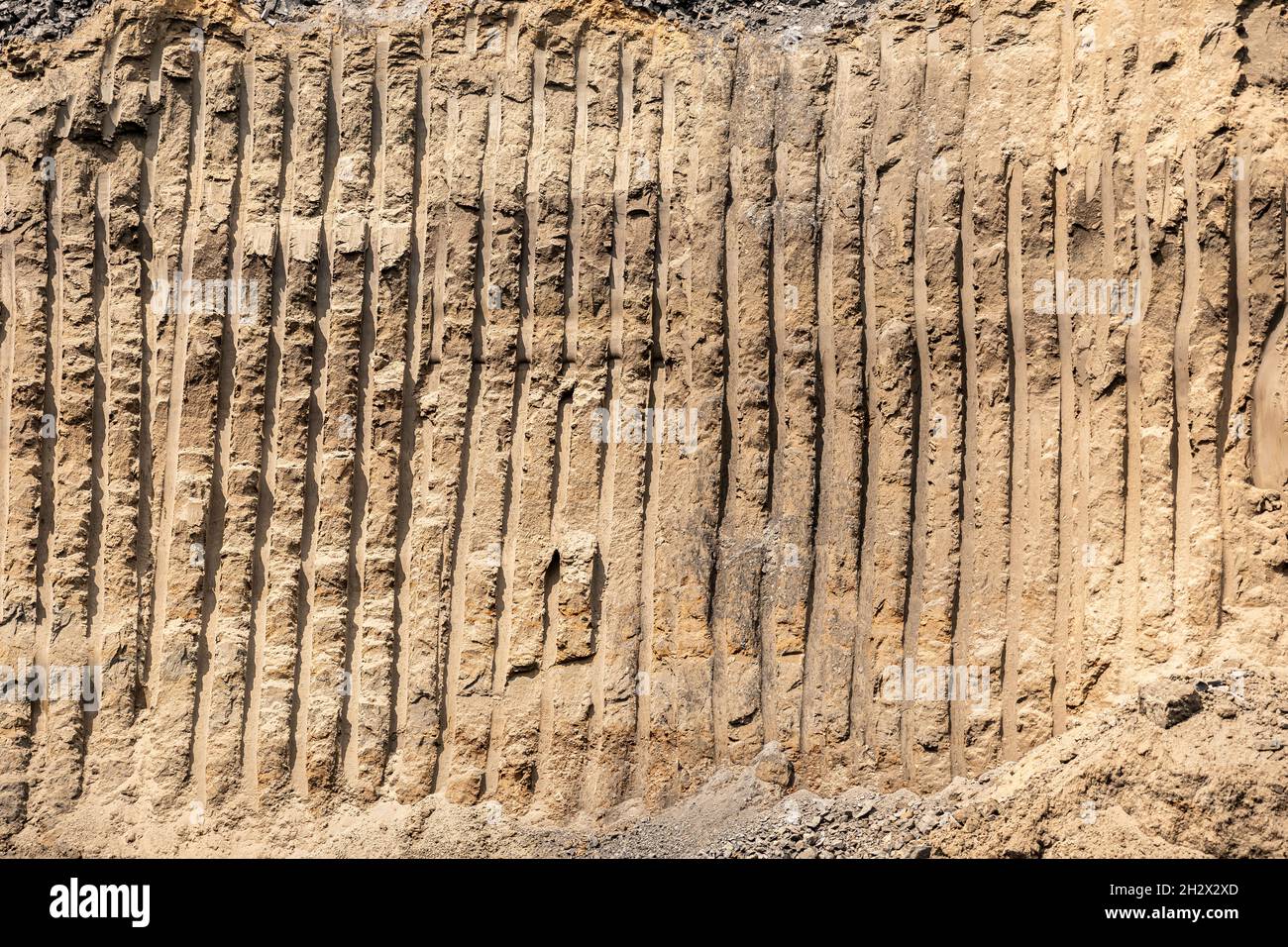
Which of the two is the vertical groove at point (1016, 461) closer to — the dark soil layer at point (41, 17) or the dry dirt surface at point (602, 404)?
the dry dirt surface at point (602, 404)

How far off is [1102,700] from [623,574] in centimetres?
239

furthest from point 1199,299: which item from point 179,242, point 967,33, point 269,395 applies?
point 179,242

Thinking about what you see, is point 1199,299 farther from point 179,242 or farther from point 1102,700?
point 179,242

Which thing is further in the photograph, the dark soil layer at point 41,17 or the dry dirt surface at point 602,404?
the dark soil layer at point 41,17

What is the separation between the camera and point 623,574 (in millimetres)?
6219

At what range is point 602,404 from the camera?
20.6 ft

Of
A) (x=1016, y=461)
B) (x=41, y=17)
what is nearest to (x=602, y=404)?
(x=1016, y=461)

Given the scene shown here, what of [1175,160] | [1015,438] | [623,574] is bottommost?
[623,574]

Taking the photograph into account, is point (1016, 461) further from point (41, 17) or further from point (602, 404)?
point (41, 17)

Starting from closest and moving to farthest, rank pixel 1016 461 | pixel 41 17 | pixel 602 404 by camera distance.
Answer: pixel 1016 461
pixel 602 404
pixel 41 17

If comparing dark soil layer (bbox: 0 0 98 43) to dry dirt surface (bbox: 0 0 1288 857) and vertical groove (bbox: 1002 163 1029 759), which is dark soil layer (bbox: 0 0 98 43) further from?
vertical groove (bbox: 1002 163 1029 759)

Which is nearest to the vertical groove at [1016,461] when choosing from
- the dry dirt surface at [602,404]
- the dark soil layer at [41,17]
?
the dry dirt surface at [602,404]

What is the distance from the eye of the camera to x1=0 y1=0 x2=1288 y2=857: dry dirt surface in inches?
236

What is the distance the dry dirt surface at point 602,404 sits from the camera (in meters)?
6.00
